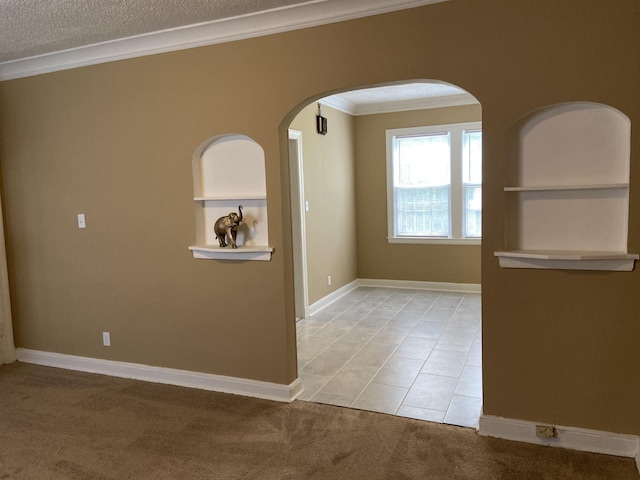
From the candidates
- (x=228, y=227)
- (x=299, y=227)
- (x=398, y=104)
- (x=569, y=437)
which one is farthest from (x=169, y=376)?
(x=398, y=104)

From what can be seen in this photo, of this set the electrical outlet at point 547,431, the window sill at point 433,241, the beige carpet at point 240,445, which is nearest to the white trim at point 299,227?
the window sill at point 433,241

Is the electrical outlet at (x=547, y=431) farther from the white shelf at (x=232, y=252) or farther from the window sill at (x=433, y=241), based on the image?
the window sill at (x=433, y=241)

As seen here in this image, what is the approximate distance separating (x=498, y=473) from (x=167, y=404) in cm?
212

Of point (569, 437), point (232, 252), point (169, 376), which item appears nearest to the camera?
point (569, 437)

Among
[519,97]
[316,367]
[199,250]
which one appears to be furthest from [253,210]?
[519,97]

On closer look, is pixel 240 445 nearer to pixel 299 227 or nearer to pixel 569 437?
pixel 569 437

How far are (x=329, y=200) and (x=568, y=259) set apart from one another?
383 centimetres

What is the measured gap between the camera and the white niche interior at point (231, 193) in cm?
333

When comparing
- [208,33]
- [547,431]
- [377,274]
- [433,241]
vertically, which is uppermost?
[208,33]

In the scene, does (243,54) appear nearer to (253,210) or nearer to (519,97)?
(253,210)

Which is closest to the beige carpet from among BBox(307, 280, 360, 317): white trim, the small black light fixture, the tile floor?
the tile floor

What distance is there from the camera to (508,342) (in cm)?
268

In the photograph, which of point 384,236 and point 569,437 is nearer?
point 569,437

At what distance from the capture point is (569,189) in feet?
8.27
